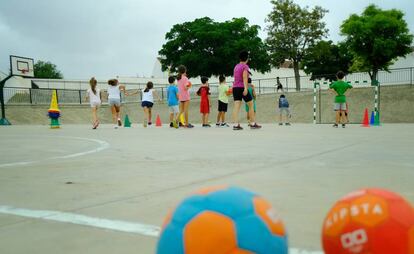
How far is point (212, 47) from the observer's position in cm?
4356

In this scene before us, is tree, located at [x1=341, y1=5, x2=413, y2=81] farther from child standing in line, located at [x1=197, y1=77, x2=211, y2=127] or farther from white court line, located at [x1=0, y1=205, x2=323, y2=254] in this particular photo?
white court line, located at [x1=0, y1=205, x2=323, y2=254]

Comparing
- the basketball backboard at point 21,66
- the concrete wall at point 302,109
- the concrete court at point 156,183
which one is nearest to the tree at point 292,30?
the concrete wall at point 302,109

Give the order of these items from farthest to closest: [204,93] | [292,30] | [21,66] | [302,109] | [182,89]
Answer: [292,30], [21,66], [302,109], [204,93], [182,89]

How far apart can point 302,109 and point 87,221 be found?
24.2 metres

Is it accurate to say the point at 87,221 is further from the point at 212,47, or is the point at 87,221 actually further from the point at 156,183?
the point at 212,47

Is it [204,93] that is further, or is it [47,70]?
[47,70]

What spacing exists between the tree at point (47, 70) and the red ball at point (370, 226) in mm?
95344

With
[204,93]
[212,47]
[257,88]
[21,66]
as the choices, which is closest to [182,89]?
[204,93]

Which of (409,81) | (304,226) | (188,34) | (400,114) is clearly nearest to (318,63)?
(188,34)

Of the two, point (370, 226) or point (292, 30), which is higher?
point (292, 30)

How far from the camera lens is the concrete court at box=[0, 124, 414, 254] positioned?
1995 mm

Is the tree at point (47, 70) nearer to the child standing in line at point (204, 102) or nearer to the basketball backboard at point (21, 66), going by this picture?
the basketball backboard at point (21, 66)

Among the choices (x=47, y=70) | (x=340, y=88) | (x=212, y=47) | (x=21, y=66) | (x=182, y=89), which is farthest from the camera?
(x=47, y=70)

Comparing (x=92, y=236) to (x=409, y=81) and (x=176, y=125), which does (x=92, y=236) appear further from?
(x=409, y=81)
